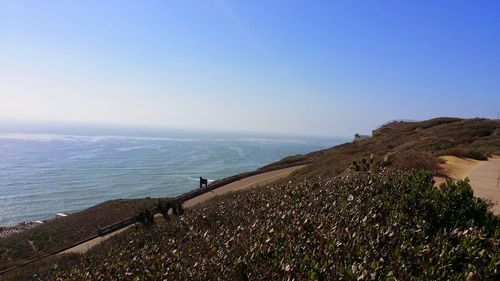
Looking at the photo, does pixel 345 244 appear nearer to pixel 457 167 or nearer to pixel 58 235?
pixel 457 167

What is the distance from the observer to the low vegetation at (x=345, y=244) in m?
Answer: 4.46

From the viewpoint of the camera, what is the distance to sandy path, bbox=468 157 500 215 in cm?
1196

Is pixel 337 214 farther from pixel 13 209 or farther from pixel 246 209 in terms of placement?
pixel 13 209

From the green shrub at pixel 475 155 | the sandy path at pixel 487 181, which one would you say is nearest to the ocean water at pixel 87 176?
the green shrub at pixel 475 155

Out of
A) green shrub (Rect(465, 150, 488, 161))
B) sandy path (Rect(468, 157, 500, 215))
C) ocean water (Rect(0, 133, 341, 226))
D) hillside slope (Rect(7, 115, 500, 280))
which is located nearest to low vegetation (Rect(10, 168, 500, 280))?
hillside slope (Rect(7, 115, 500, 280))

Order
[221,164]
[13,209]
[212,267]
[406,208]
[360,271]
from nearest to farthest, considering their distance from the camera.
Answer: [360,271] → [212,267] → [406,208] → [13,209] → [221,164]

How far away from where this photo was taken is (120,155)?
133750 mm

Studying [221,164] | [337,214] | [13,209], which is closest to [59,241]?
[337,214]

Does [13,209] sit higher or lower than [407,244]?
lower

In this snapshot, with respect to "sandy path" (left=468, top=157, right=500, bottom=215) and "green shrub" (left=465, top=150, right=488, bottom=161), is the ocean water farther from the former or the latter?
"sandy path" (left=468, top=157, right=500, bottom=215)

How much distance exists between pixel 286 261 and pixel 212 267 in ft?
2.92

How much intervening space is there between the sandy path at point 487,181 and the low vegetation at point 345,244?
360cm

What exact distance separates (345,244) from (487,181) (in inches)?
463

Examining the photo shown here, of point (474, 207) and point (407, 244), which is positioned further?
point (474, 207)
